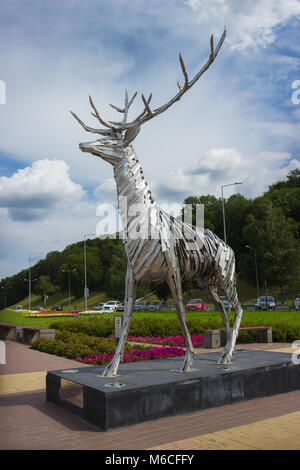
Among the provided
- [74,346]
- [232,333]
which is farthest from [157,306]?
[232,333]

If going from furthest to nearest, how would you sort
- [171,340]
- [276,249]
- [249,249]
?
[249,249], [276,249], [171,340]

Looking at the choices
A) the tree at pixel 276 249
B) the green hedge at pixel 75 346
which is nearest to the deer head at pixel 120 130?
the green hedge at pixel 75 346

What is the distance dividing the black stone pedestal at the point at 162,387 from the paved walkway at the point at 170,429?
13 centimetres

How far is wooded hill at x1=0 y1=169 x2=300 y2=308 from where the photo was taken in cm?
3900

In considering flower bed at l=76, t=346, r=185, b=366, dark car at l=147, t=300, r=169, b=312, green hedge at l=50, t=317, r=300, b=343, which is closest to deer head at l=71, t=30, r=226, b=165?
flower bed at l=76, t=346, r=185, b=366

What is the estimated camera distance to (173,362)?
7.26 metres

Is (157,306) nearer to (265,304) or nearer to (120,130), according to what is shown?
(265,304)

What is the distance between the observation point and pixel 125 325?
599cm

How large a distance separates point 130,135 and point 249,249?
48.2m

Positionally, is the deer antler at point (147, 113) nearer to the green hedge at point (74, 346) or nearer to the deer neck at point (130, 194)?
the deer neck at point (130, 194)

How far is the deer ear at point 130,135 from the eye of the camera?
6219 millimetres

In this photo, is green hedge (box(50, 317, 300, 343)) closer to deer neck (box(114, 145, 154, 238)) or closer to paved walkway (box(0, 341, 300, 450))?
paved walkway (box(0, 341, 300, 450))

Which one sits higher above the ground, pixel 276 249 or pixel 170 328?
pixel 276 249

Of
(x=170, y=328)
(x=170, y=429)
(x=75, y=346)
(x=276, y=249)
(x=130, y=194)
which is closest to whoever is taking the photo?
(x=170, y=429)
